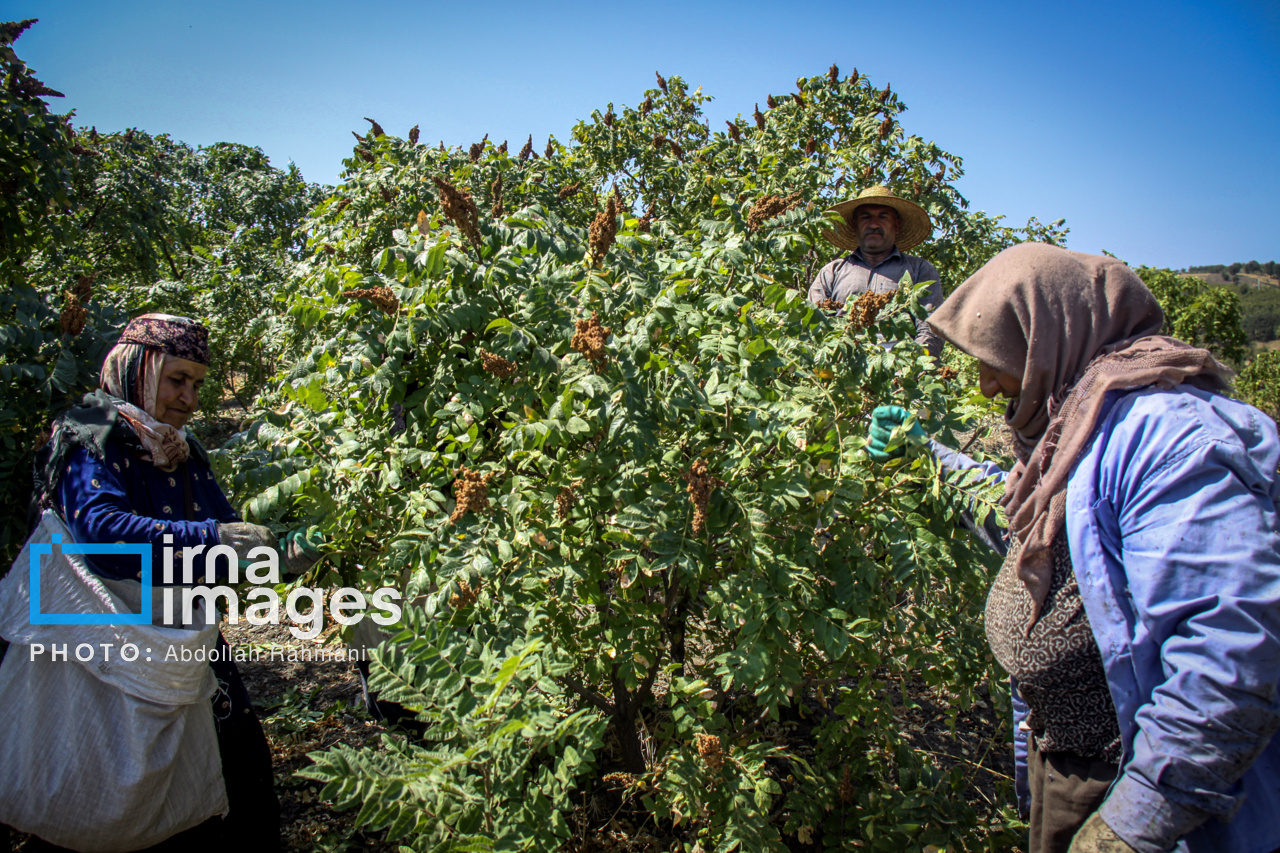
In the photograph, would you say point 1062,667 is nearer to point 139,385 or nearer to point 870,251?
point 139,385

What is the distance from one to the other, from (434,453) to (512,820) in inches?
36.8

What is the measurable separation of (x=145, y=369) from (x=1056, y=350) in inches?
95.6

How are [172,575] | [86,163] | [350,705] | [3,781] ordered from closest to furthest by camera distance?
[3,781] < [172,575] < [350,705] < [86,163]

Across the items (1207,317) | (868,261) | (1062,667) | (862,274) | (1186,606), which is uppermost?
(1207,317)

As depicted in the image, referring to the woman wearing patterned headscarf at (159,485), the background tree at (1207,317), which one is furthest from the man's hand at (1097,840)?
the background tree at (1207,317)

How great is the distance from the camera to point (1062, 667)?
4.49 feet

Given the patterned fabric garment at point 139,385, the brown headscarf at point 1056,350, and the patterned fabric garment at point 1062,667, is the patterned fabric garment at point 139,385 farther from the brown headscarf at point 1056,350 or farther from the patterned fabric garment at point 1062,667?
the patterned fabric garment at point 1062,667

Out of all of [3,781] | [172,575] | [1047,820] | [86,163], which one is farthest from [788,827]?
[86,163]

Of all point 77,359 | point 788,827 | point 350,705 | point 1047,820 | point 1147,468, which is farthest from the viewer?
point 350,705

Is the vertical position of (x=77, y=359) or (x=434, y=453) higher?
(x=77, y=359)

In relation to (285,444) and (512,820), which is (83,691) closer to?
(285,444)

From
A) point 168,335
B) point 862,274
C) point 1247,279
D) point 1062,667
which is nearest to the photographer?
point 1062,667

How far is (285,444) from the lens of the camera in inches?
87.7

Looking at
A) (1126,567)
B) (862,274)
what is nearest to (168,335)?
(1126,567)
